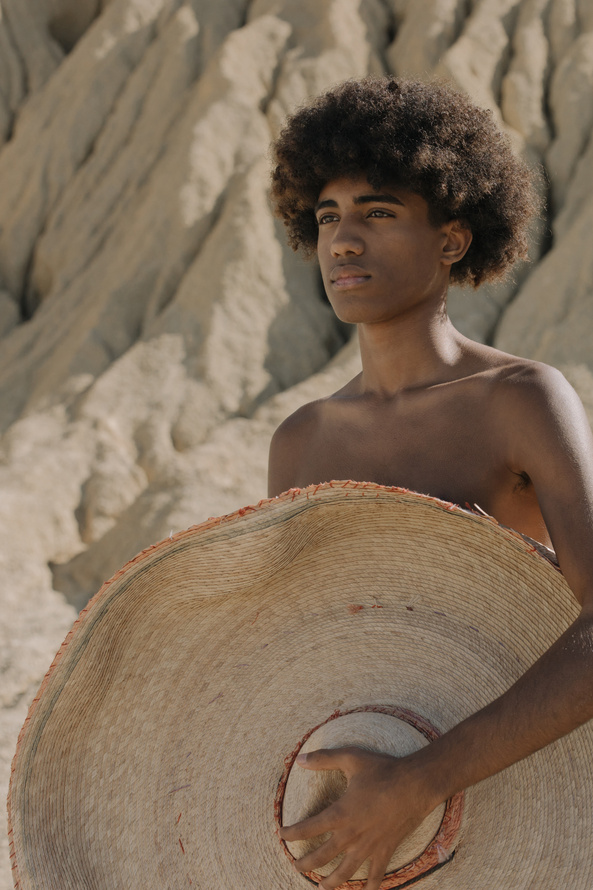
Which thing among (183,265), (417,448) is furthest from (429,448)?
(183,265)

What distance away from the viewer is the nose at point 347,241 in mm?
1520

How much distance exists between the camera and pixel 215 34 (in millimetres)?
6086

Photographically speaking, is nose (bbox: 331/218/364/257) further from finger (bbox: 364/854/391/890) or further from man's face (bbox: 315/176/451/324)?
finger (bbox: 364/854/391/890)

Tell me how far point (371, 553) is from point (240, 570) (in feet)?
0.63

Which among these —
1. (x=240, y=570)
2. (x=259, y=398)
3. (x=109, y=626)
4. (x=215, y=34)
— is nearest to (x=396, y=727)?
(x=240, y=570)

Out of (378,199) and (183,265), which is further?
(183,265)

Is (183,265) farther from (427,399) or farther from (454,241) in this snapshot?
(427,399)

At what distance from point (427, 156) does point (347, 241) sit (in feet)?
0.66

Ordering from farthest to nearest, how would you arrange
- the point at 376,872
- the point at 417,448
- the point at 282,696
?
1. the point at 417,448
2. the point at 282,696
3. the point at 376,872

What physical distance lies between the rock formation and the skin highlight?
7.95ft

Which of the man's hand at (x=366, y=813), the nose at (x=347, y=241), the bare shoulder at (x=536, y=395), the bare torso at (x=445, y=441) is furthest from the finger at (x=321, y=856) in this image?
the nose at (x=347, y=241)

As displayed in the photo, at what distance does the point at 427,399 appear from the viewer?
159 centimetres

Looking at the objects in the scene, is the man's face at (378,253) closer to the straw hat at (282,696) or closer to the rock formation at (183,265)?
the straw hat at (282,696)

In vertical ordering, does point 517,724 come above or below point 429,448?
below
